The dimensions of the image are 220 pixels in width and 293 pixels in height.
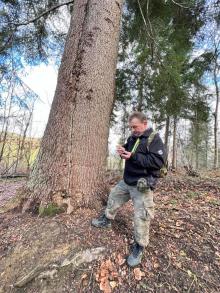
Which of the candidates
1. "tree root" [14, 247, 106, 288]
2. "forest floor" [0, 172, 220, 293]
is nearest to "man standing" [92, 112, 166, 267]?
"forest floor" [0, 172, 220, 293]

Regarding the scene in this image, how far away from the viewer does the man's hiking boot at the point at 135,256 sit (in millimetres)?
2111

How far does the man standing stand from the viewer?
2.23 meters

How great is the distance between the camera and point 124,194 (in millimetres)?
2543

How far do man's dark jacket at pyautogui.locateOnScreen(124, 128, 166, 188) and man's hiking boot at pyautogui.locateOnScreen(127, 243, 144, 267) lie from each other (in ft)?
1.96

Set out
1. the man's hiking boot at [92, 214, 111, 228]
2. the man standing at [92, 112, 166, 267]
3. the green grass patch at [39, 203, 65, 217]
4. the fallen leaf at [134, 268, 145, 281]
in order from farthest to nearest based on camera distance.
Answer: the green grass patch at [39, 203, 65, 217]
the man's hiking boot at [92, 214, 111, 228]
the man standing at [92, 112, 166, 267]
the fallen leaf at [134, 268, 145, 281]

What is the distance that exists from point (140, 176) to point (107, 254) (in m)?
0.80

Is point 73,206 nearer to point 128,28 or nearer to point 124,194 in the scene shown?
point 124,194

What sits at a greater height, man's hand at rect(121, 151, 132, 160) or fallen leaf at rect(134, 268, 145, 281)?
man's hand at rect(121, 151, 132, 160)

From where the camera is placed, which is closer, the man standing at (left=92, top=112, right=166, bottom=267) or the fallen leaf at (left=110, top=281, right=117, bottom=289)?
the fallen leaf at (left=110, top=281, right=117, bottom=289)

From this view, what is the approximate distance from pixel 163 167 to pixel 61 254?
129cm

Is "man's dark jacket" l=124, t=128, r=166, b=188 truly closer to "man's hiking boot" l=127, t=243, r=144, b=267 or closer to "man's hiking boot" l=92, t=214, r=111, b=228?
"man's hiking boot" l=92, t=214, r=111, b=228

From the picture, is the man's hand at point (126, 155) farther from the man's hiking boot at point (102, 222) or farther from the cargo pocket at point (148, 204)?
the man's hiking boot at point (102, 222)

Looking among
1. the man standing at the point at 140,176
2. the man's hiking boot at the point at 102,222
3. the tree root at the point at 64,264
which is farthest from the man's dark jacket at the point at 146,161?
the tree root at the point at 64,264

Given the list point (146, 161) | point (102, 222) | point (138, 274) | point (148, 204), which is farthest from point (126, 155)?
point (138, 274)
